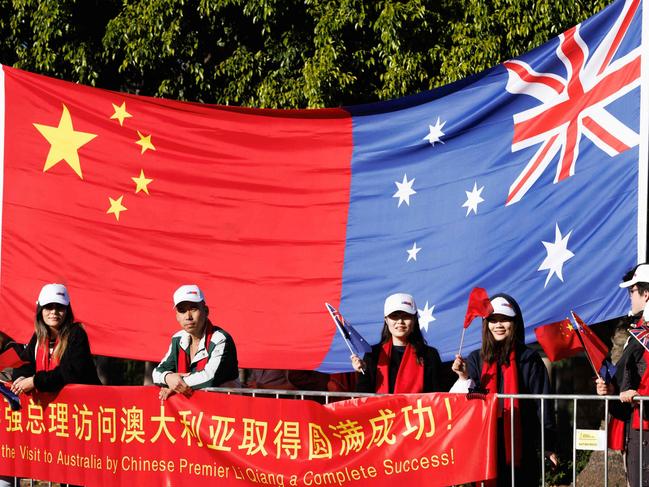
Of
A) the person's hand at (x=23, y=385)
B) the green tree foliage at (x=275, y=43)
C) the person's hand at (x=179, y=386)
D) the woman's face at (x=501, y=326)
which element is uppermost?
the green tree foliage at (x=275, y=43)

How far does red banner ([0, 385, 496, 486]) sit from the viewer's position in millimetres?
7625

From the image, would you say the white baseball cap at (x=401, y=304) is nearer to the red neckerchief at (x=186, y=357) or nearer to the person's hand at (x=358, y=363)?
the person's hand at (x=358, y=363)

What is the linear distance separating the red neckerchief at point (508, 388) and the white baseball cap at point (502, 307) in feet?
0.81

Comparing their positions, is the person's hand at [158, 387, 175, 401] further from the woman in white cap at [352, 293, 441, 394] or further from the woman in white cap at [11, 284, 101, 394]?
the woman in white cap at [352, 293, 441, 394]

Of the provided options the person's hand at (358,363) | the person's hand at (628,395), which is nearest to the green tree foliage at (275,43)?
the person's hand at (358,363)

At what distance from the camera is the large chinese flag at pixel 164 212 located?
11.0 m

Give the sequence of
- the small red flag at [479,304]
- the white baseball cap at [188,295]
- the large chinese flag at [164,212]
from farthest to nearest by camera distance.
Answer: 1. the large chinese flag at [164,212]
2. the white baseball cap at [188,295]
3. the small red flag at [479,304]

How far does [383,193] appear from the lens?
10.9 m

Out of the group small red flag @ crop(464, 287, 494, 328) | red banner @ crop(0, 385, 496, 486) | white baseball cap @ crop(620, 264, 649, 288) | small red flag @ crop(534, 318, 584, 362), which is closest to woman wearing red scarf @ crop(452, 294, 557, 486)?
small red flag @ crop(464, 287, 494, 328)

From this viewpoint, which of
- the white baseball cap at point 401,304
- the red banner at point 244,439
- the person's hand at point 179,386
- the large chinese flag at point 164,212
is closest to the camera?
the red banner at point 244,439

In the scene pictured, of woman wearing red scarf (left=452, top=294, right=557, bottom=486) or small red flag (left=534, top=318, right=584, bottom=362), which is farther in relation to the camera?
small red flag (left=534, top=318, right=584, bottom=362)

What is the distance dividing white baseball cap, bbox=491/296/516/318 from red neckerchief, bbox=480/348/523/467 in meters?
0.25

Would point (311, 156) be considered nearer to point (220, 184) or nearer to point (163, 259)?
point (220, 184)

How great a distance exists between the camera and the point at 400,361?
343 inches
